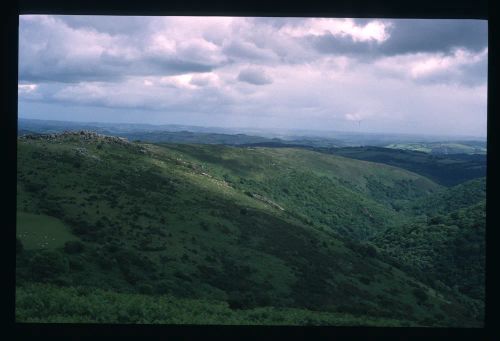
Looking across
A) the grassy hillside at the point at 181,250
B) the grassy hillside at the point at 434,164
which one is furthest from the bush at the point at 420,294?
the grassy hillside at the point at 434,164

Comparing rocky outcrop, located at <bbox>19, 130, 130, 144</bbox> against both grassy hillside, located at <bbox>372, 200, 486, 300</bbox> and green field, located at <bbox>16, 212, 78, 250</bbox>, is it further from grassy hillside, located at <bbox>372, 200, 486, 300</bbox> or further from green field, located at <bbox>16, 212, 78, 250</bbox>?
grassy hillside, located at <bbox>372, 200, 486, 300</bbox>

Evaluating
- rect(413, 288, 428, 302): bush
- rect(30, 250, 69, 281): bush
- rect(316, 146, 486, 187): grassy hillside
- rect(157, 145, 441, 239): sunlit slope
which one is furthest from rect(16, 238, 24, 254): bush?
rect(316, 146, 486, 187): grassy hillside

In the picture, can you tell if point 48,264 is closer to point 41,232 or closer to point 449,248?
point 41,232

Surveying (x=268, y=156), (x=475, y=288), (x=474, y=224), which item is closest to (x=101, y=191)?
(x=475, y=288)

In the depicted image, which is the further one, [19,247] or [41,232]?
[41,232]

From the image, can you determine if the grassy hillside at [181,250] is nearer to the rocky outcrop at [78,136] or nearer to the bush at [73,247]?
the bush at [73,247]

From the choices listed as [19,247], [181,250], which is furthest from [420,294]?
[19,247]

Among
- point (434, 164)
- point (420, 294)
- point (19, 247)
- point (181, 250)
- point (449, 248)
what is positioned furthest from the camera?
point (434, 164)
